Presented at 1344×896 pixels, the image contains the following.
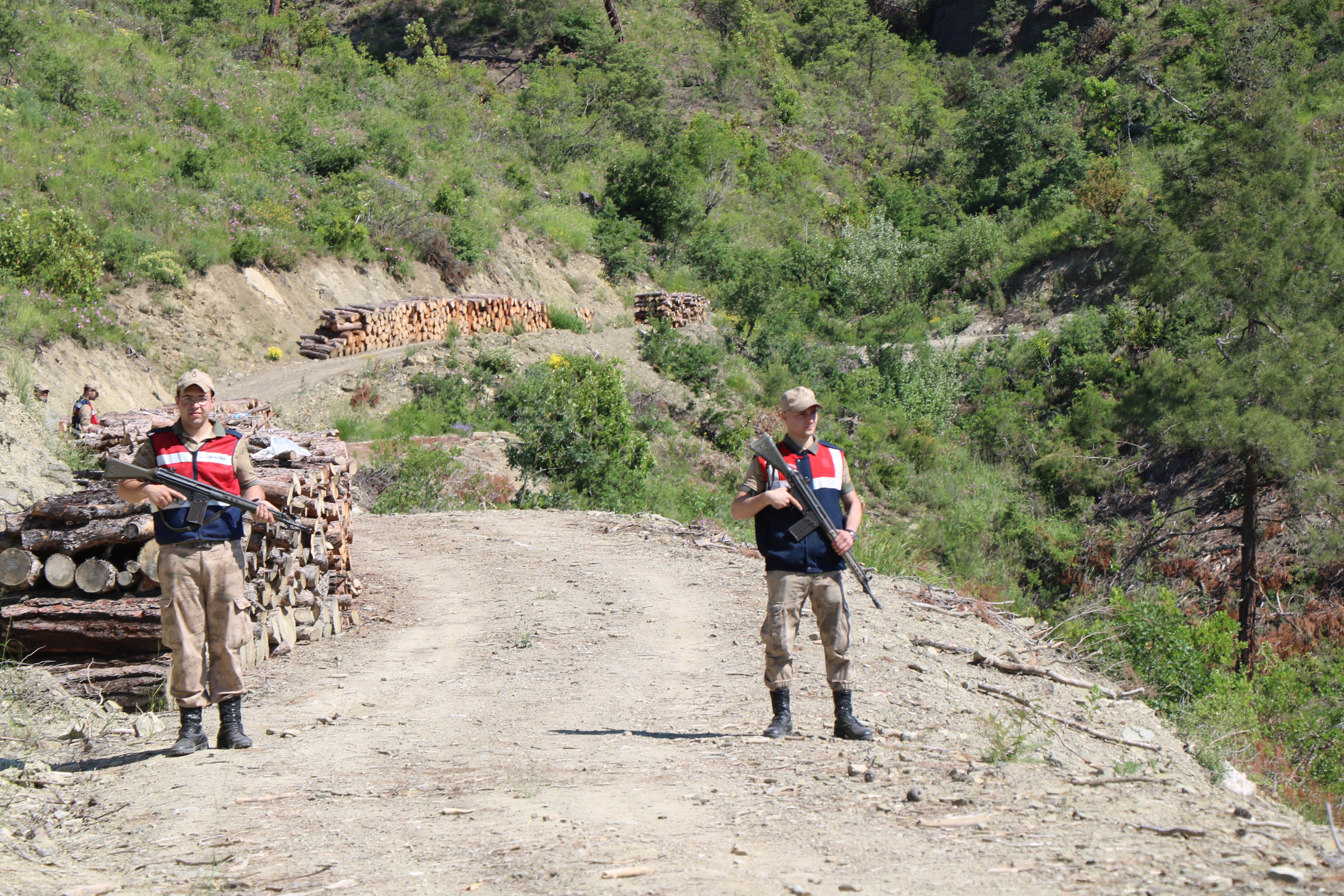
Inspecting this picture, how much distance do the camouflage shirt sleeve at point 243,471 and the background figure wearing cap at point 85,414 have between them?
895cm

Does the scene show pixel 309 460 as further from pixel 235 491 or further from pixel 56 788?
pixel 56 788

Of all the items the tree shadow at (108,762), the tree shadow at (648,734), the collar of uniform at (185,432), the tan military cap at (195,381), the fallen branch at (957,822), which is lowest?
the tree shadow at (648,734)

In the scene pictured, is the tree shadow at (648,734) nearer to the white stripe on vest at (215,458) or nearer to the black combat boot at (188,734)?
the black combat boot at (188,734)

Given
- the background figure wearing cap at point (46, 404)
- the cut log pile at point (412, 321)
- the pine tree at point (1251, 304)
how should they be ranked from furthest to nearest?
the cut log pile at point (412, 321) < the pine tree at point (1251, 304) < the background figure wearing cap at point (46, 404)

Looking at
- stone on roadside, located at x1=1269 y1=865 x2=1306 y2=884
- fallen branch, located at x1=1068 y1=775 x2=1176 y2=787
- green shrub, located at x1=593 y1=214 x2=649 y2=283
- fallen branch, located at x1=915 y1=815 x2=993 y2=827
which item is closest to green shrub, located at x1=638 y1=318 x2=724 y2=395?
green shrub, located at x1=593 y1=214 x2=649 y2=283

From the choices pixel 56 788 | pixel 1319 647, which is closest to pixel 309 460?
pixel 56 788

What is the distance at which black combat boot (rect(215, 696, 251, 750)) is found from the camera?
18.2 feet

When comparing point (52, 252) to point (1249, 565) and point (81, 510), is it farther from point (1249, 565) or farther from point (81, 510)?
point (1249, 565)

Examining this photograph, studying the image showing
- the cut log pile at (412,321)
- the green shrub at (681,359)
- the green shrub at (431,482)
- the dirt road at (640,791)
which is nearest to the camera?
A: the dirt road at (640,791)

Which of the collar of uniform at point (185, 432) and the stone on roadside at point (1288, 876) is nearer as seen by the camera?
the stone on roadside at point (1288, 876)

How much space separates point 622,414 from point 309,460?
7940 millimetres

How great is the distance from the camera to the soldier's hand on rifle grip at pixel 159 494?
5.07 meters

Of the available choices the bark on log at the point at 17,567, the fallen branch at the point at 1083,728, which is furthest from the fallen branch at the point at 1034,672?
the bark on log at the point at 17,567

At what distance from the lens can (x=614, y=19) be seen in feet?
180
